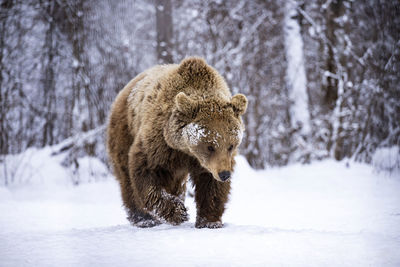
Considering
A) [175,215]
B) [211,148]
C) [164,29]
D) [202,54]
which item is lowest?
[175,215]

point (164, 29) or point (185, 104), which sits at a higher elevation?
point (164, 29)

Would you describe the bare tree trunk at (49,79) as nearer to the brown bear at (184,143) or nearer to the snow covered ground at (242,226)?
the snow covered ground at (242,226)

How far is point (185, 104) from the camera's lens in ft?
12.7

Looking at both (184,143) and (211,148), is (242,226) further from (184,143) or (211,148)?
(184,143)

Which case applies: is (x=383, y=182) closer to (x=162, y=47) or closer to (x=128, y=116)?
(x=128, y=116)

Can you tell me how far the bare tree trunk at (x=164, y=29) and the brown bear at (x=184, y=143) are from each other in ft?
17.4

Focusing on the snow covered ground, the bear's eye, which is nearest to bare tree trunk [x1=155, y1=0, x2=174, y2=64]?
the snow covered ground

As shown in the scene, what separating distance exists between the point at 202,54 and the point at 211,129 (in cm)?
819

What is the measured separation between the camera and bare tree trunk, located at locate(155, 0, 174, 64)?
9.83 meters

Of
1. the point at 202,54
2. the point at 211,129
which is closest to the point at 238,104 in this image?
the point at 211,129

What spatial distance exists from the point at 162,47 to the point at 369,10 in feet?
15.7

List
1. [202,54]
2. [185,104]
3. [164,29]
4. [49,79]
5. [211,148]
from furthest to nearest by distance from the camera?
[202,54] → [164,29] → [49,79] → [185,104] → [211,148]

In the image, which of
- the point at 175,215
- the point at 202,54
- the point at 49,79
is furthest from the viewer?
the point at 202,54

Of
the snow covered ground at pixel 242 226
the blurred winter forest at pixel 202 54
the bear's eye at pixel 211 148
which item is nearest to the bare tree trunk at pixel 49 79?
the blurred winter forest at pixel 202 54
